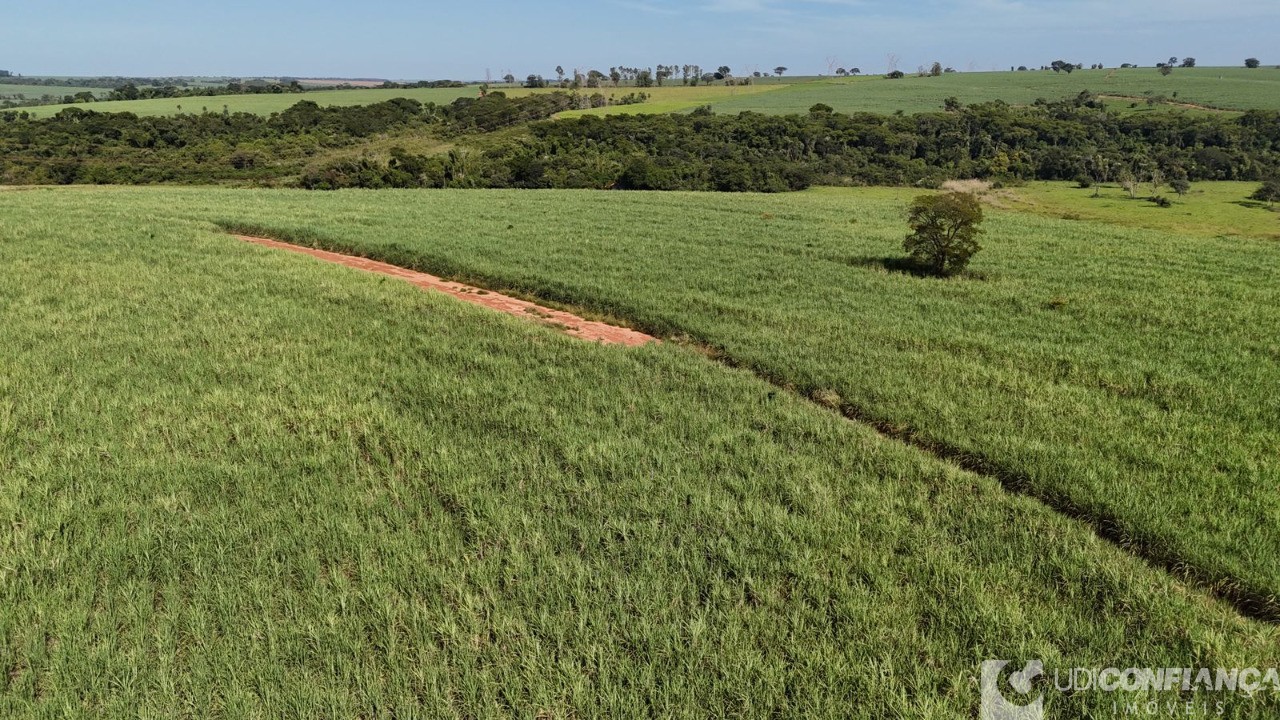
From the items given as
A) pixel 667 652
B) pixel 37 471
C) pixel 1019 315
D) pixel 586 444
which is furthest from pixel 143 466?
pixel 1019 315

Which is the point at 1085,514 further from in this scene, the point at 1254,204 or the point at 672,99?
the point at 672,99

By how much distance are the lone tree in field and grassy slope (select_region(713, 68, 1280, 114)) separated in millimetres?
83544

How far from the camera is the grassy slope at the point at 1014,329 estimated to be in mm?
5262

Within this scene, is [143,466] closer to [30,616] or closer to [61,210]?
[30,616]

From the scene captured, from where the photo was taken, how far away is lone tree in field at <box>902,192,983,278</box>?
13.7 meters

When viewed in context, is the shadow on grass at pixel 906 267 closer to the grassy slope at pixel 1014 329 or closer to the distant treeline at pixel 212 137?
the grassy slope at pixel 1014 329

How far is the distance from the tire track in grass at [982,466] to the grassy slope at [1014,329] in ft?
0.10

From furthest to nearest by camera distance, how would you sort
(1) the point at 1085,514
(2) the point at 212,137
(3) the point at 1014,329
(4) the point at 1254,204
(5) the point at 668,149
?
(2) the point at 212,137 < (5) the point at 668,149 < (4) the point at 1254,204 < (3) the point at 1014,329 < (1) the point at 1085,514

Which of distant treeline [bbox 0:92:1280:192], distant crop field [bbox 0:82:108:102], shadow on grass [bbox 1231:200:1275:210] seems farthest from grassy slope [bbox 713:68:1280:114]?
distant crop field [bbox 0:82:108:102]

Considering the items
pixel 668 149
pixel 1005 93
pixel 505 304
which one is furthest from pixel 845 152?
pixel 505 304

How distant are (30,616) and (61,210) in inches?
921

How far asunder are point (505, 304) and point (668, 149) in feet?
189

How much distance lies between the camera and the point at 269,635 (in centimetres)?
358

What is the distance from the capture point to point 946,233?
1388cm
